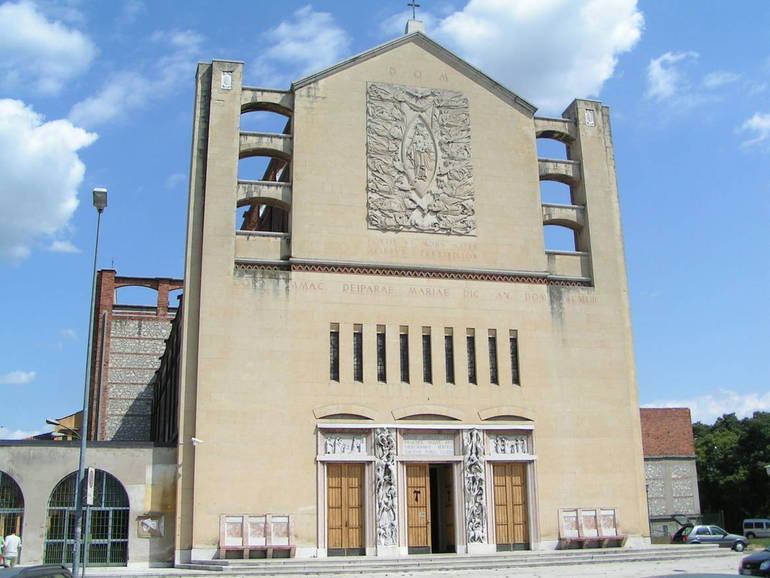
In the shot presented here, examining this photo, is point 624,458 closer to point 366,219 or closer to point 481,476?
point 481,476

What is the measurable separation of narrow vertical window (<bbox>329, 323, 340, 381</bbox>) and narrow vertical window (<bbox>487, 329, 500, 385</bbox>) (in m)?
5.60

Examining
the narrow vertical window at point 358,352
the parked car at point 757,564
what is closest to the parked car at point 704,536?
the parked car at point 757,564

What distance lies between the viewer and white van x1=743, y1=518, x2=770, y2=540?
49.5 metres

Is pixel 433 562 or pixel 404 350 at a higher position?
pixel 404 350

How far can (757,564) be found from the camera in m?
19.5

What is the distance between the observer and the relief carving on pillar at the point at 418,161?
30750mm

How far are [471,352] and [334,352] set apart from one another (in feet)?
A: 16.6

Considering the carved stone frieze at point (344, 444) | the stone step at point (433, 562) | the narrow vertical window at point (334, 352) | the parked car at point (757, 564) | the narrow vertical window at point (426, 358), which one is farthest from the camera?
the narrow vertical window at point (426, 358)

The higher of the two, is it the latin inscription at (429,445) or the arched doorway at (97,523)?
the latin inscription at (429,445)

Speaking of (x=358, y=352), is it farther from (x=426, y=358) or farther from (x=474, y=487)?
(x=474, y=487)

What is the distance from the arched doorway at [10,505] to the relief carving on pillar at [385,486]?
11322mm

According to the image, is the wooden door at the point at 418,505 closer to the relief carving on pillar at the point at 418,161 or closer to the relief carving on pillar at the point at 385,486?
the relief carving on pillar at the point at 385,486

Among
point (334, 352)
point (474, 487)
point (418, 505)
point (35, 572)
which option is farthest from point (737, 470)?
point (35, 572)

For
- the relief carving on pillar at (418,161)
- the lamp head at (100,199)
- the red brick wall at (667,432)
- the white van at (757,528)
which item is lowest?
the white van at (757,528)
